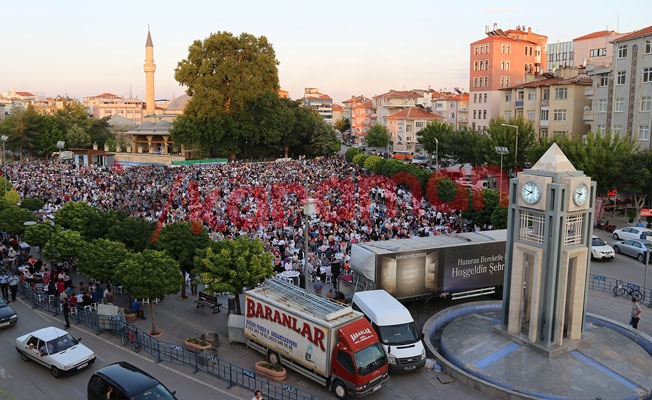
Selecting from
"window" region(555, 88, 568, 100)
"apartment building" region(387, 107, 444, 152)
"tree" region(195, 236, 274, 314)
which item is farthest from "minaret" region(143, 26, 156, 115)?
"tree" region(195, 236, 274, 314)

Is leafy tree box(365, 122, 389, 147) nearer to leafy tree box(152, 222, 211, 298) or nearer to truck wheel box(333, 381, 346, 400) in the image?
leafy tree box(152, 222, 211, 298)

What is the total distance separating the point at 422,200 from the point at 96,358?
1024 inches

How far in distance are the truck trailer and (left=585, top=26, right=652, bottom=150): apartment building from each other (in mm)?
22600

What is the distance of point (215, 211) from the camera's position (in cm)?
3116

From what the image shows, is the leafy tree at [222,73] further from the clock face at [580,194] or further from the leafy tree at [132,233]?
the clock face at [580,194]

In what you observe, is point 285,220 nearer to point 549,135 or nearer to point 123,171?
point 123,171

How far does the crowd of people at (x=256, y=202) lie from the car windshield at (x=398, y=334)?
292 inches

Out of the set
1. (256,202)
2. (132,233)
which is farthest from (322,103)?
(132,233)

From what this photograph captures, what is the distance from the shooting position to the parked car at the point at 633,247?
25.7m

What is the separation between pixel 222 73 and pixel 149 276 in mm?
46689

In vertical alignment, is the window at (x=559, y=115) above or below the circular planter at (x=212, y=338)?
above

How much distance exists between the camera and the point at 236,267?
1656 centimetres

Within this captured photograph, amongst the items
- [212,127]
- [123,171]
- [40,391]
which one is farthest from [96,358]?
[212,127]

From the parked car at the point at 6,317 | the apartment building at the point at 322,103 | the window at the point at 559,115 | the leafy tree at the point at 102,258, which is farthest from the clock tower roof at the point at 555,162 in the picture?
the apartment building at the point at 322,103
